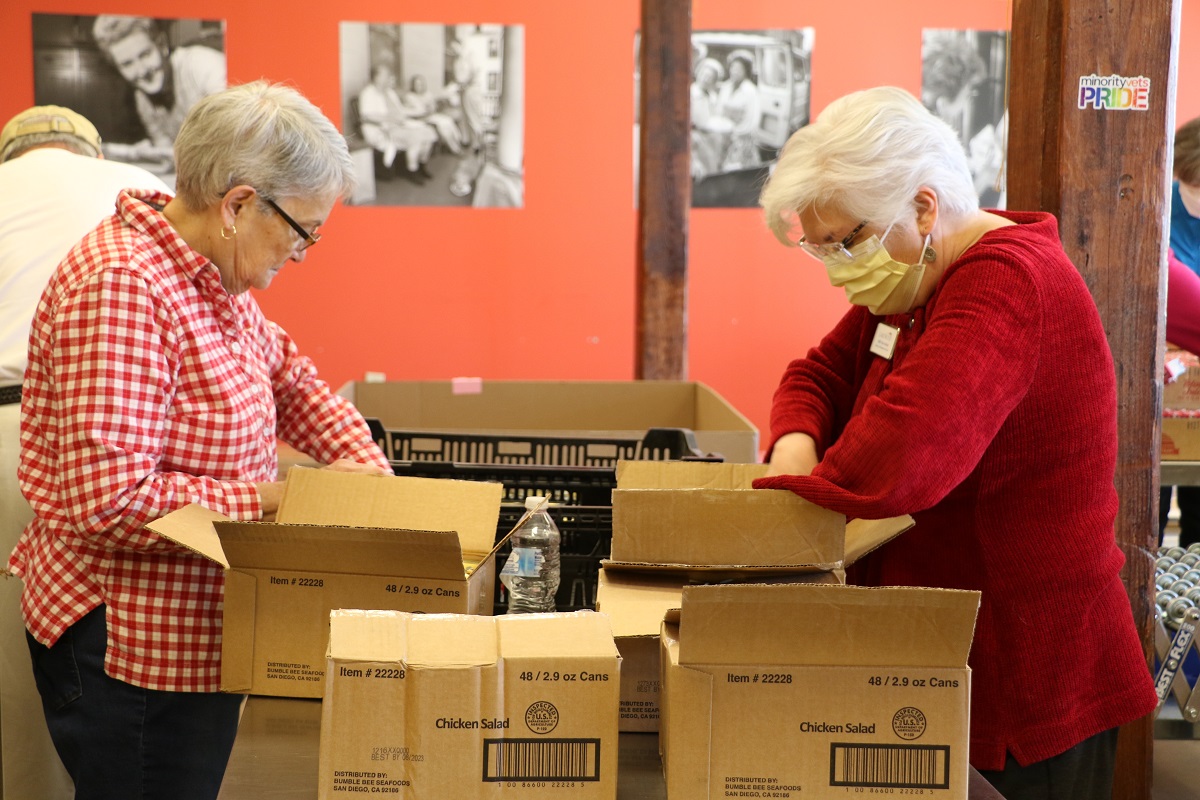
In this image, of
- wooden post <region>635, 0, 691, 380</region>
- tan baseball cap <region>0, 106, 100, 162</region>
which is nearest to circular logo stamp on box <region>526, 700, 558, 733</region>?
tan baseball cap <region>0, 106, 100, 162</region>

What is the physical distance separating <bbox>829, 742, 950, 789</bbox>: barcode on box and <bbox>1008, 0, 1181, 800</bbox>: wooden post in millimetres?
1479

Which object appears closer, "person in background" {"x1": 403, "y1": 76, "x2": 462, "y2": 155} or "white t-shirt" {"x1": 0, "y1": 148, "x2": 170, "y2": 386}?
"white t-shirt" {"x1": 0, "y1": 148, "x2": 170, "y2": 386}

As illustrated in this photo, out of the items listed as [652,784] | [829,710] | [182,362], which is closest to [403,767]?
[652,784]

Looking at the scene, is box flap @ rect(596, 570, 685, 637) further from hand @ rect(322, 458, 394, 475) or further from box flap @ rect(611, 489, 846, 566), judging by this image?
hand @ rect(322, 458, 394, 475)

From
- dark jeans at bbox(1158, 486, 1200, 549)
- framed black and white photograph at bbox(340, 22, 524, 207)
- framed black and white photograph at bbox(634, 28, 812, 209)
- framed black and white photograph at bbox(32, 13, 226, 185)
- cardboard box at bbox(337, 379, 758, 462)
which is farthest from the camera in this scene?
framed black and white photograph at bbox(634, 28, 812, 209)

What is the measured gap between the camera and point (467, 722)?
1.20m

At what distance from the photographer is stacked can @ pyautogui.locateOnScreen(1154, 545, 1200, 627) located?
2.71 m

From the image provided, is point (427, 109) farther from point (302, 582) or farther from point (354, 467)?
point (302, 582)

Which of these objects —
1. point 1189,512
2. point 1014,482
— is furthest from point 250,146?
point 1189,512

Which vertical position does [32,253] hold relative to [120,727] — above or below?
above

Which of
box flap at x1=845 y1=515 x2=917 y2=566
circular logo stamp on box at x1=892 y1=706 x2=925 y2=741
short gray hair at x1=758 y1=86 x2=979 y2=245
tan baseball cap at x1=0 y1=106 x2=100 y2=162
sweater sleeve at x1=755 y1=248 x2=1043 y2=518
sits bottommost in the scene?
circular logo stamp on box at x1=892 y1=706 x2=925 y2=741

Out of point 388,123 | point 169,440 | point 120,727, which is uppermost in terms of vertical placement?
point 388,123

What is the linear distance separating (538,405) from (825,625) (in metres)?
3.21

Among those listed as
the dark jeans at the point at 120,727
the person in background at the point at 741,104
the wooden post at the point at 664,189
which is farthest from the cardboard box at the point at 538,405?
the person in background at the point at 741,104
